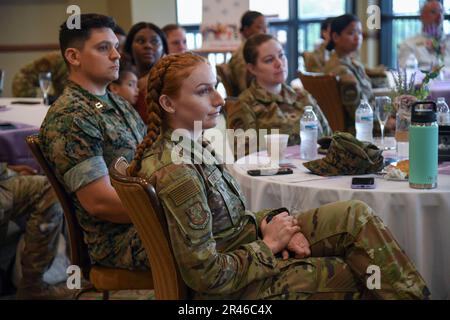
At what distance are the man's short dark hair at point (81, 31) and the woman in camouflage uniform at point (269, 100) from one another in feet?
3.27

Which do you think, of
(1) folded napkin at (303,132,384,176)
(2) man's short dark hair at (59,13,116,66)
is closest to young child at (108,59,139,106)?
(2) man's short dark hair at (59,13,116,66)

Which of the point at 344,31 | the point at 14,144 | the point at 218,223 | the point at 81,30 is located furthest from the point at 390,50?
the point at 218,223

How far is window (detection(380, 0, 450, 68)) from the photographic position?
324 inches

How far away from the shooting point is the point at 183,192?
1860mm

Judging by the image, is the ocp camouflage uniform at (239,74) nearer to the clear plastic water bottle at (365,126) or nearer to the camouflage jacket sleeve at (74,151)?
the clear plastic water bottle at (365,126)

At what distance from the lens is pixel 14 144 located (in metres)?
3.81

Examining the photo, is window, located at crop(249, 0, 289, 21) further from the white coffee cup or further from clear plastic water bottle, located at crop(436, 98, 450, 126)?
the white coffee cup

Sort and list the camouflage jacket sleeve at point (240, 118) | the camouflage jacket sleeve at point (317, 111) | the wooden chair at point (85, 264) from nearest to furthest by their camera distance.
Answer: the wooden chair at point (85, 264)
the camouflage jacket sleeve at point (240, 118)
the camouflage jacket sleeve at point (317, 111)

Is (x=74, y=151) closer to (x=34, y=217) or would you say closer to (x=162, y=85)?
(x=162, y=85)

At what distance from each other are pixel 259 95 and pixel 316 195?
4.43 ft

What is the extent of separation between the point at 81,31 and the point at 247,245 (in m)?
1.23

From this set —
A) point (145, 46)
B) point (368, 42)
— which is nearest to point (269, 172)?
point (145, 46)

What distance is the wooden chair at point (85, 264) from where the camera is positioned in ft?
8.00

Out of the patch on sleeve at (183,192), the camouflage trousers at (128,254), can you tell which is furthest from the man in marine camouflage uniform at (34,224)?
the patch on sleeve at (183,192)
